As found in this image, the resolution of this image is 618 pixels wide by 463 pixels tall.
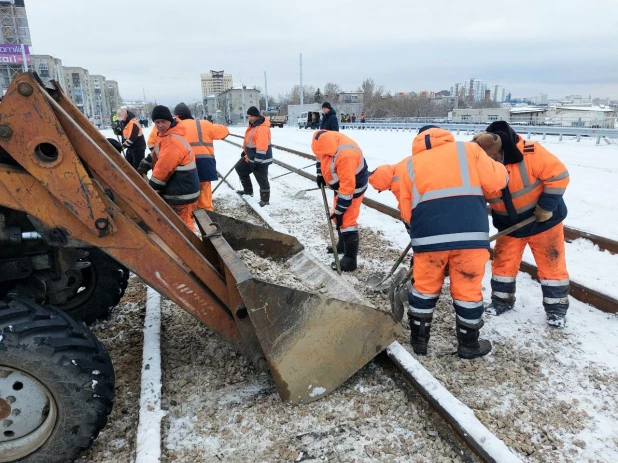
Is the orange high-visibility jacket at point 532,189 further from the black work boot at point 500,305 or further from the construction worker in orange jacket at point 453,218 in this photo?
the black work boot at point 500,305

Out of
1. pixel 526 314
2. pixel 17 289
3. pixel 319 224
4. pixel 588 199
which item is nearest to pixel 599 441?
pixel 526 314

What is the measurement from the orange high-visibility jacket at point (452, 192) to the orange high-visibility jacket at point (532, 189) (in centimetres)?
56

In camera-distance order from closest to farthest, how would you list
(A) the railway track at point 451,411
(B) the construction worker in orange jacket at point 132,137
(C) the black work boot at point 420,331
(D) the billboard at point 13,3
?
(A) the railway track at point 451,411, (C) the black work boot at point 420,331, (B) the construction worker in orange jacket at point 132,137, (D) the billboard at point 13,3

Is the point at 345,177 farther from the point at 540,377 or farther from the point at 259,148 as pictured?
the point at 259,148

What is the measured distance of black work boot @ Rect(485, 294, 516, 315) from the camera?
428cm

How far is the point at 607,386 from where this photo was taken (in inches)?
125

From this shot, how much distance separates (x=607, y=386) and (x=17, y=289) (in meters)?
4.18

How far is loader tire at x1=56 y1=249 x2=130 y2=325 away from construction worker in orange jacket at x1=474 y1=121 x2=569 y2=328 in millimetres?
3378

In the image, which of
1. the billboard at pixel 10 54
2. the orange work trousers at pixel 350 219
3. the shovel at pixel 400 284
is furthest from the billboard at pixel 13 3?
the shovel at pixel 400 284

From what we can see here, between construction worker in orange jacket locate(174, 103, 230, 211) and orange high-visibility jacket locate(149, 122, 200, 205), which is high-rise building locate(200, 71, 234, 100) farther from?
orange high-visibility jacket locate(149, 122, 200, 205)

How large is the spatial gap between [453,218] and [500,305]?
1570 mm

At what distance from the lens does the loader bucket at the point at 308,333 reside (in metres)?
2.75

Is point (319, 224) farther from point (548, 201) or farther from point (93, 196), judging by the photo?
point (93, 196)

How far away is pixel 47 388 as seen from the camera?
236cm
